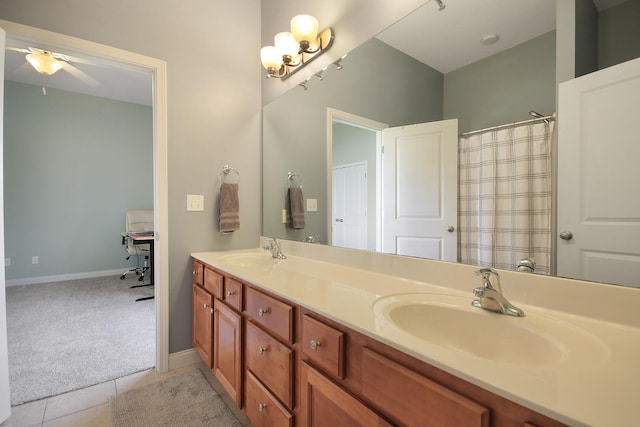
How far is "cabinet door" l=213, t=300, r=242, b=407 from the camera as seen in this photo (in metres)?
1.37

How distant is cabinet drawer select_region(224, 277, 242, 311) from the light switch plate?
0.77m

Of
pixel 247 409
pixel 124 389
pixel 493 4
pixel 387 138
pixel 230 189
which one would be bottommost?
pixel 124 389

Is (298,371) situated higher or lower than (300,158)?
lower

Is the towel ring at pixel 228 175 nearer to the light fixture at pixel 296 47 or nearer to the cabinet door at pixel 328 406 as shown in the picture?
the light fixture at pixel 296 47

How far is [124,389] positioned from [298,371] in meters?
1.46

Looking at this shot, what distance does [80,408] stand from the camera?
5.23ft

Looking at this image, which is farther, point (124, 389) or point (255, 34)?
point (255, 34)

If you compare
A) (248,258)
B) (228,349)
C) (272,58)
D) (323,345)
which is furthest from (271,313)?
(272,58)

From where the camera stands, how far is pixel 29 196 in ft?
13.2

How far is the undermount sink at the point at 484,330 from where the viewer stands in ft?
2.19

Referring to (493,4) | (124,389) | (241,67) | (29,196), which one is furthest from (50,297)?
(493,4)

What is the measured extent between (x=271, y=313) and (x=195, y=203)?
4.14 ft

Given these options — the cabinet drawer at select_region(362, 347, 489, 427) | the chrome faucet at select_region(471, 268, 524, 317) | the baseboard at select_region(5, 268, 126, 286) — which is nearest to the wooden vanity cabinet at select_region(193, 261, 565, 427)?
the cabinet drawer at select_region(362, 347, 489, 427)

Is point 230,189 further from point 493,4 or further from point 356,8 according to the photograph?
point 493,4
